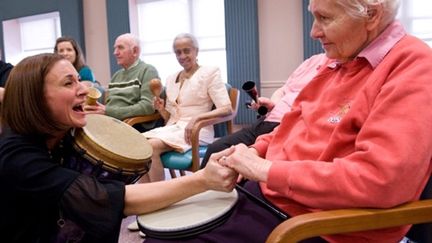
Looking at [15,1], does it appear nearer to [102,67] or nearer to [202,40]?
[102,67]

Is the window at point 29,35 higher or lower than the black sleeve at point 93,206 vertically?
higher

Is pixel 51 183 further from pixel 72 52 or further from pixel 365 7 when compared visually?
pixel 72 52

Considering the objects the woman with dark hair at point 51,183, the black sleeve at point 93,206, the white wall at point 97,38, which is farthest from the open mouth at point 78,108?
the white wall at point 97,38

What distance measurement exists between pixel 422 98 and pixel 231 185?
597 mm

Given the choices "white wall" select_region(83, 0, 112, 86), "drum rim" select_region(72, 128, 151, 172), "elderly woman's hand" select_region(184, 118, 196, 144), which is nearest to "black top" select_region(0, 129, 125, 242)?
"drum rim" select_region(72, 128, 151, 172)

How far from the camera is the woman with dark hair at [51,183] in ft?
3.60

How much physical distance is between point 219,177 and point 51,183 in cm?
50

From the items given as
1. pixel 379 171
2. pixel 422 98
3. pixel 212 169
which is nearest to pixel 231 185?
pixel 212 169

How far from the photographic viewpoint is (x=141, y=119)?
2.97m

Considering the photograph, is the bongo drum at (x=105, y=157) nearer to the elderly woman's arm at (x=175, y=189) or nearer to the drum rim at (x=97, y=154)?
the drum rim at (x=97, y=154)

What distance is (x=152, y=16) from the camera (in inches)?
227

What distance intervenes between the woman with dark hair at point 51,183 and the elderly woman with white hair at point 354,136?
14cm

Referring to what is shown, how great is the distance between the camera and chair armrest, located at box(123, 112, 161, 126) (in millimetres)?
2896

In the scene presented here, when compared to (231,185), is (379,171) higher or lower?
higher
